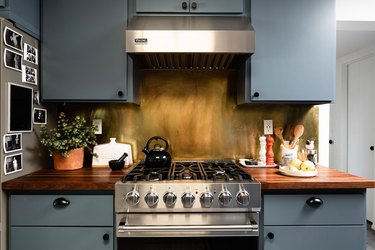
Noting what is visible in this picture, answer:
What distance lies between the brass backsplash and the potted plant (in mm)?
241

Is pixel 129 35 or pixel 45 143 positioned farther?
pixel 45 143

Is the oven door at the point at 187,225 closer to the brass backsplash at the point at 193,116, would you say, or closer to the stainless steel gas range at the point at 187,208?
the stainless steel gas range at the point at 187,208

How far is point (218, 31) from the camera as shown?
1472 millimetres

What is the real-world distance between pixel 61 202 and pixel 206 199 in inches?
30.2

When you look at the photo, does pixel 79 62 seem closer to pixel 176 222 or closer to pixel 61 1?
pixel 61 1

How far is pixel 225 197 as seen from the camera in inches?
51.4

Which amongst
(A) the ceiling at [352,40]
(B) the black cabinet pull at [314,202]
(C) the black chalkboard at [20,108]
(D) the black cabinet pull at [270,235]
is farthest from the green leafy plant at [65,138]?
(A) the ceiling at [352,40]

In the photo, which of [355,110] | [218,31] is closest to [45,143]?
[218,31]

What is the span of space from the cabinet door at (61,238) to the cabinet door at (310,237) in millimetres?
880

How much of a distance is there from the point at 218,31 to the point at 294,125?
1.01 m

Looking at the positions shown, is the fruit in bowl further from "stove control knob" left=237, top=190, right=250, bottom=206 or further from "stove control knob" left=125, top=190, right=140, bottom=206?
"stove control knob" left=125, top=190, right=140, bottom=206

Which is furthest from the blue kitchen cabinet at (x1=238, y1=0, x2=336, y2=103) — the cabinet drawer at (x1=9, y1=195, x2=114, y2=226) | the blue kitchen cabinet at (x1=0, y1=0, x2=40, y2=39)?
the blue kitchen cabinet at (x1=0, y1=0, x2=40, y2=39)

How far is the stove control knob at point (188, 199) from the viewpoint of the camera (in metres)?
1.30

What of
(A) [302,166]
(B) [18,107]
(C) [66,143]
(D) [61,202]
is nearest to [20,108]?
(B) [18,107]
